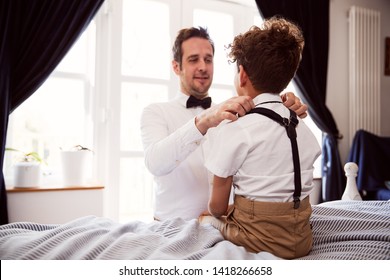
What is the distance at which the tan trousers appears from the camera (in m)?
0.74

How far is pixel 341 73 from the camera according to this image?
3051mm

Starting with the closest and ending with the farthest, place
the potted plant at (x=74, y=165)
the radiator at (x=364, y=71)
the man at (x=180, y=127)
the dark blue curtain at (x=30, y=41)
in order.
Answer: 1. the man at (x=180, y=127)
2. the dark blue curtain at (x=30, y=41)
3. the potted plant at (x=74, y=165)
4. the radiator at (x=364, y=71)

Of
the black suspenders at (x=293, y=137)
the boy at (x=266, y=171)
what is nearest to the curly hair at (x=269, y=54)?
the boy at (x=266, y=171)

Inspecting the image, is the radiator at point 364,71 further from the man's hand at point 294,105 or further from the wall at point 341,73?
the man's hand at point 294,105

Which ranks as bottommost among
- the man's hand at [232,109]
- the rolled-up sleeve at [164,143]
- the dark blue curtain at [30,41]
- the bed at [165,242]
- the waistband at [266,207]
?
the bed at [165,242]

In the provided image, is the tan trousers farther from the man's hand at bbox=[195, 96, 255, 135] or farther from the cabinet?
the cabinet

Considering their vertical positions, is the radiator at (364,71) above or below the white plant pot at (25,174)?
above

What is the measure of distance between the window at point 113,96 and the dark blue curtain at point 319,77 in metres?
0.98

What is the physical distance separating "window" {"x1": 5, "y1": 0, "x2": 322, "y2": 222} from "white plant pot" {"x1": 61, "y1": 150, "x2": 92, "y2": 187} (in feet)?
0.59

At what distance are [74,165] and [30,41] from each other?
0.77 m

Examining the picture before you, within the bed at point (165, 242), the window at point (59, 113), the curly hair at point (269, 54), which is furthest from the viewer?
the window at point (59, 113)

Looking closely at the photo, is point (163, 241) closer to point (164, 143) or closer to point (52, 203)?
point (164, 143)

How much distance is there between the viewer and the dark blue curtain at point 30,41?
5.91 feet

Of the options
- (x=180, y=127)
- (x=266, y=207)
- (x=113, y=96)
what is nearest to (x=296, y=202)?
(x=266, y=207)
